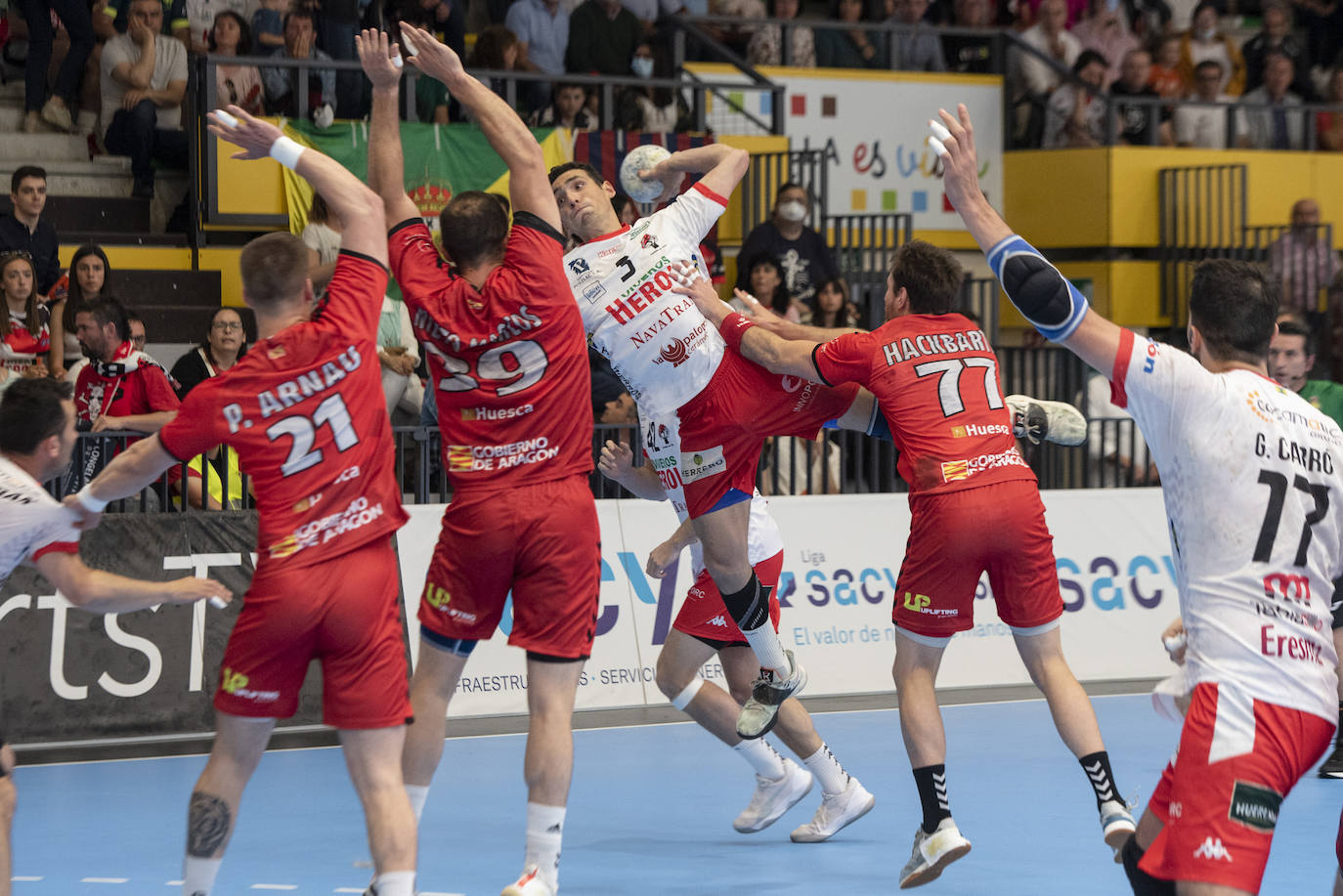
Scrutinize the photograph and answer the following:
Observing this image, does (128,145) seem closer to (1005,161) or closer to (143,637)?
(143,637)

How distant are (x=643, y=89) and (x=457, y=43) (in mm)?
1633

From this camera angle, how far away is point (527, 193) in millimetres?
5363

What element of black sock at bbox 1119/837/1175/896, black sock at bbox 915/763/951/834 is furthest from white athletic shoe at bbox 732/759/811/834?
black sock at bbox 1119/837/1175/896

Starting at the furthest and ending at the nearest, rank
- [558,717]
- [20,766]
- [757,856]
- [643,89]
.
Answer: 1. [643,89]
2. [20,766]
3. [757,856]
4. [558,717]

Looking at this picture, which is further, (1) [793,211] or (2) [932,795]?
(1) [793,211]

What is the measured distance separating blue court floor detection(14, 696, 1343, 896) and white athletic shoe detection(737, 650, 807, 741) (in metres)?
0.53

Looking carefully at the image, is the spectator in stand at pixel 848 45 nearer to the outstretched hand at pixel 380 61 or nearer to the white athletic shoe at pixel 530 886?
the outstretched hand at pixel 380 61

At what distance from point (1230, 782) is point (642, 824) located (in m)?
3.69

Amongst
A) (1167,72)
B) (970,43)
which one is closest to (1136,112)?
(1167,72)

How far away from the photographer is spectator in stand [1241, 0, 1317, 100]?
703 inches

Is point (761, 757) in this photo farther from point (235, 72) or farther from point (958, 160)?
point (235, 72)

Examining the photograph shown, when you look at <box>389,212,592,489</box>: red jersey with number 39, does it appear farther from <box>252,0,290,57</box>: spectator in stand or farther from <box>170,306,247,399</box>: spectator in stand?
<box>252,0,290,57</box>: spectator in stand

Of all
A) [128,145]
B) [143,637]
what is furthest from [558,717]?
[128,145]

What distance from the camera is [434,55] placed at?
5.42m
